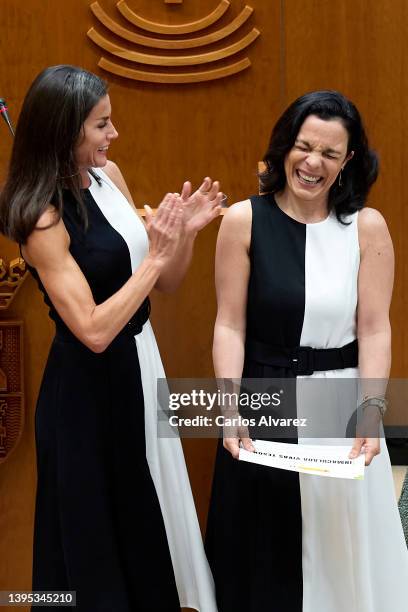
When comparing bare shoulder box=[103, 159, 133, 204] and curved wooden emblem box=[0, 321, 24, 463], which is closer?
bare shoulder box=[103, 159, 133, 204]

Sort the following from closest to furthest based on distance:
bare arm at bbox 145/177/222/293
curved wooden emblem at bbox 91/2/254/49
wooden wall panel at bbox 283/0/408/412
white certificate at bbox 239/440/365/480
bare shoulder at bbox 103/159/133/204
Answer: white certificate at bbox 239/440/365/480
bare arm at bbox 145/177/222/293
bare shoulder at bbox 103/159/133/204
curved wooden emblem at bbox 91/2/254/49
wooden wall panel at bbox 283/0/408/412

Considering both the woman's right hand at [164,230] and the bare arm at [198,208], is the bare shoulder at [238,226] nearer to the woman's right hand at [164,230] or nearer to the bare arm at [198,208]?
the bare arm at [198,208]

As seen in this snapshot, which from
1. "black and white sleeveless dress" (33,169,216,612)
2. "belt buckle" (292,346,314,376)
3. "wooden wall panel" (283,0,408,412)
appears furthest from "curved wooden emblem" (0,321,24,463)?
"wooden wall panel" (283,0,408,412)

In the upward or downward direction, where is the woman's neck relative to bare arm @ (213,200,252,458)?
upward

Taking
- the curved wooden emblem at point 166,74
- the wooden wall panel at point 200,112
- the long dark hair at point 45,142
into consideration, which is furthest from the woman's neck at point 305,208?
the curved wooden emblem at point 166,74

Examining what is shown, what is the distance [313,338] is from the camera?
2.93 m

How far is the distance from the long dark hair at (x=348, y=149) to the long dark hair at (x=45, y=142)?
20.4 inches

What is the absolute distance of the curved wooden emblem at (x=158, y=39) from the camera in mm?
3660

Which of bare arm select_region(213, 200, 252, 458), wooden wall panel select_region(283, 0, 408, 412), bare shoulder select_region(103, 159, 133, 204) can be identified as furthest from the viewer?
wooden wall panel select_region(283, 0, 408, 412)

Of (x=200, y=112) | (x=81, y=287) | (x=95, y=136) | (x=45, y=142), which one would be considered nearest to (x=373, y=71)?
(x=200, y=112)

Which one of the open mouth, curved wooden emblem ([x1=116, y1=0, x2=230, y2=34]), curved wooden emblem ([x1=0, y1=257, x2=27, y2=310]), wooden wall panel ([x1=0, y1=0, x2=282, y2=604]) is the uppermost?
curved wooden emblem ([x1=116, y1=0, x2=230, y2=34])

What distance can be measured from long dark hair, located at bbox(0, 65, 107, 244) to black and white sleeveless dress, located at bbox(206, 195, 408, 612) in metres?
0.57

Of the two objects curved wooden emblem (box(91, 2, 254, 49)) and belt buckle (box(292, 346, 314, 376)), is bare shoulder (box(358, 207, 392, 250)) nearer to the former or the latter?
belt buckle (box(292, 346, 314, 376))

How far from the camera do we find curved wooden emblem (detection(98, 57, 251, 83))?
146 inches
